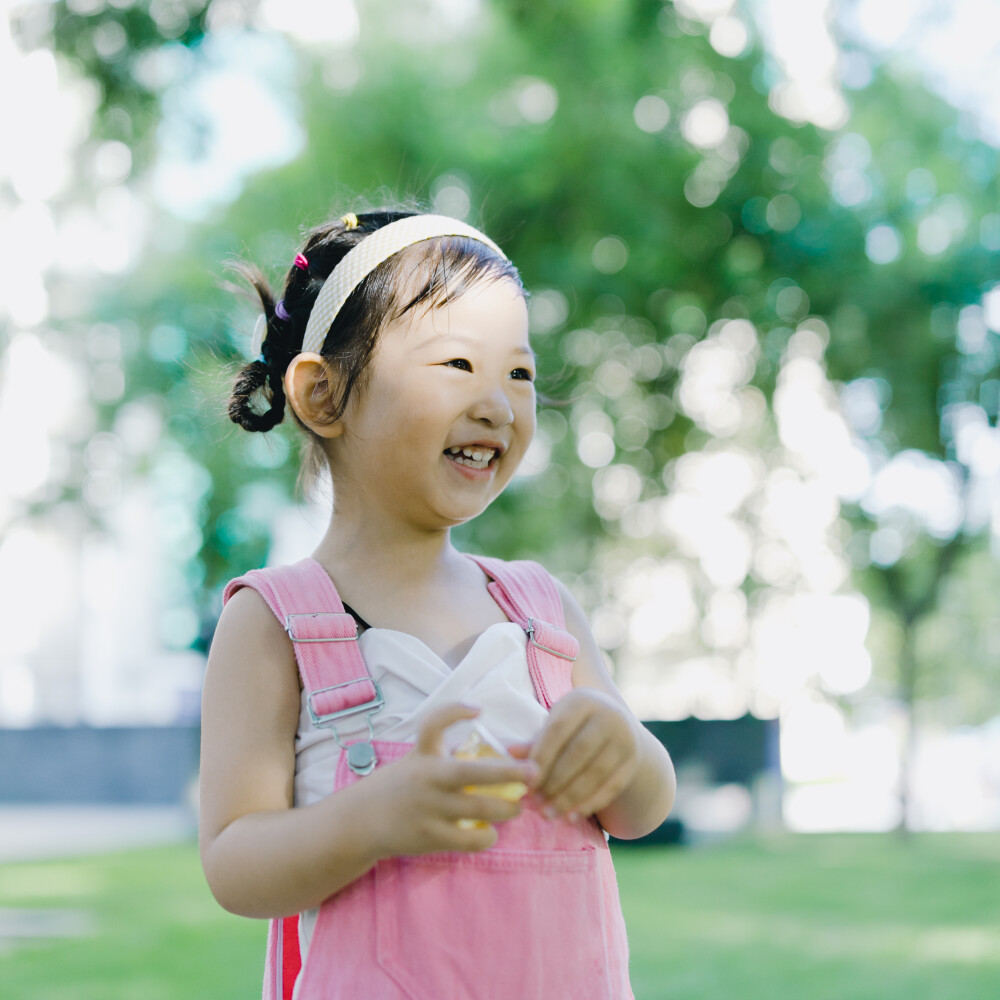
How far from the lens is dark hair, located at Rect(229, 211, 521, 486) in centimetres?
103

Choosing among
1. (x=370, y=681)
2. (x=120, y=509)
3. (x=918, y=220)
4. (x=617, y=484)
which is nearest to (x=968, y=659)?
(x=617, y=484)

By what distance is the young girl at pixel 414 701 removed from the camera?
79 centimetres

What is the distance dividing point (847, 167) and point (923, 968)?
4.64m

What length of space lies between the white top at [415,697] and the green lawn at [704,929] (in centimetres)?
350

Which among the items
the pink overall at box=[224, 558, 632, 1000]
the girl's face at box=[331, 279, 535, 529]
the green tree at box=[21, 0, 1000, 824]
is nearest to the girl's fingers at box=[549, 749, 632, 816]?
the pink overall at box=[224, 558, 632, 1000]

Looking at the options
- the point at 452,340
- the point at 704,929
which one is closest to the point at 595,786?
the point at 452,340

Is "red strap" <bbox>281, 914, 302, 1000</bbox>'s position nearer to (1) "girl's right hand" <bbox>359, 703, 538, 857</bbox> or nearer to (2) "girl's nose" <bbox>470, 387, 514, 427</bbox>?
(1) "girl's right hand" <bbox>359, 703, 538, 857</bbox>

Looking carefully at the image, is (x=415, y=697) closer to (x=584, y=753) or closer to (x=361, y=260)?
(x=584, y=753)

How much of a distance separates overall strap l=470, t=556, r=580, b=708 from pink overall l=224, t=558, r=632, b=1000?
12cm

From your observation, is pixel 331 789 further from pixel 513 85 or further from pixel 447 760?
pixel 513 85

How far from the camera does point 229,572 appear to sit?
9125 millimetres

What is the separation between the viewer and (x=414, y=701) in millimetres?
905

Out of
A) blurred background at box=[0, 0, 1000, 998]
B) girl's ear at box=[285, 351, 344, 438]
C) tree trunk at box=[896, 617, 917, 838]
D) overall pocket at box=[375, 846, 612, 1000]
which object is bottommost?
overall pocket at box=[375, 846, 612, 1000]

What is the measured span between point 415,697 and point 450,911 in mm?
160
